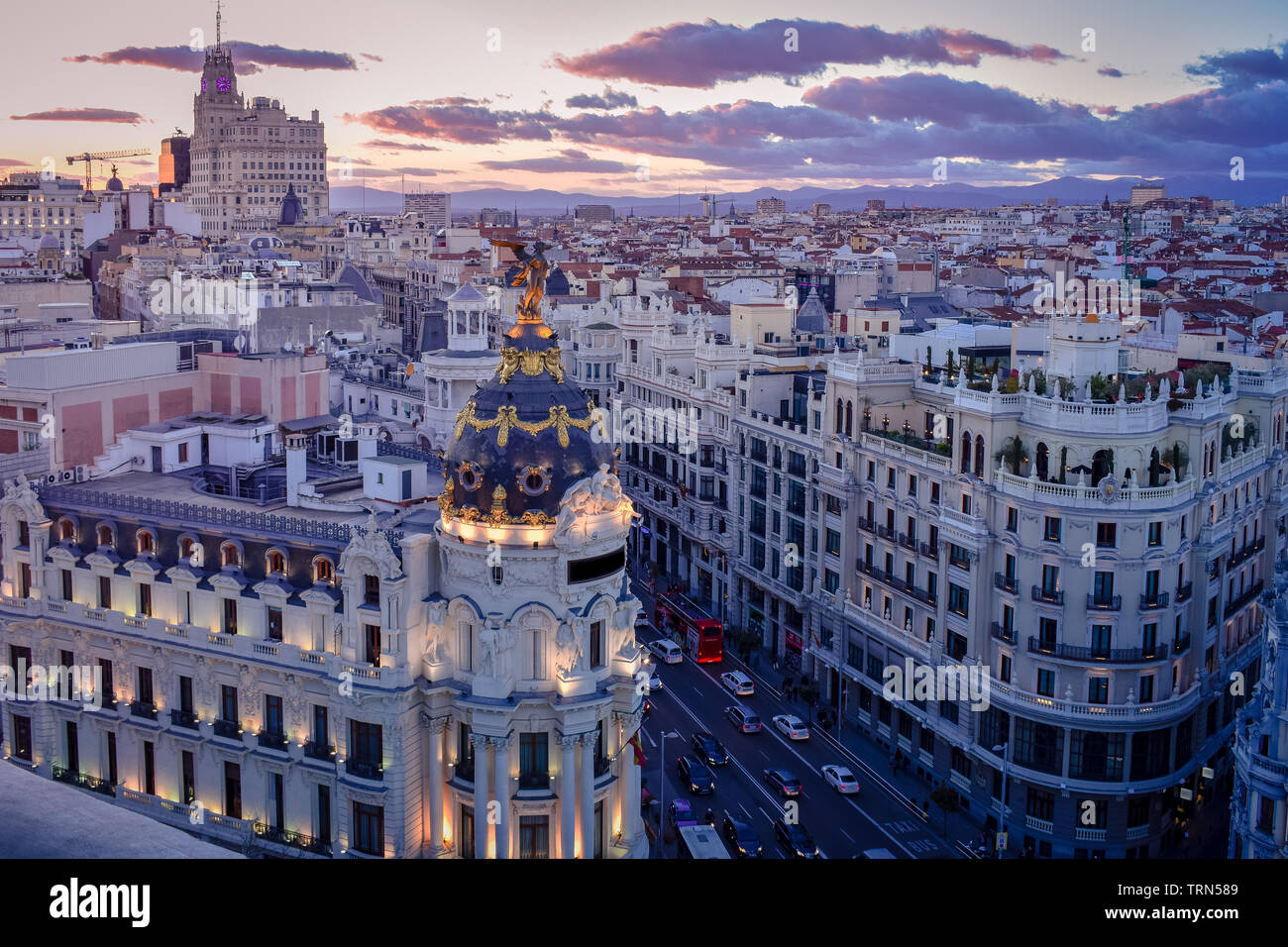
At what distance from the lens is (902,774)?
6212cm

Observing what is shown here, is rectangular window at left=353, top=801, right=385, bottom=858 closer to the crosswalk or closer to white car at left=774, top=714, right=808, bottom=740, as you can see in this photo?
the crosswalk

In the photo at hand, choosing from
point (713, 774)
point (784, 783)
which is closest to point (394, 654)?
point (784, 783)

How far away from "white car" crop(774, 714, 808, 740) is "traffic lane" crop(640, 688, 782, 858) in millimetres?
3382

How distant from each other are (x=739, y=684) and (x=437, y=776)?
28751 mm

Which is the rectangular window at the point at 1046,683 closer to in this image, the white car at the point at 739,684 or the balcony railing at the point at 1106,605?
the balcony railing at the point at 1106,605

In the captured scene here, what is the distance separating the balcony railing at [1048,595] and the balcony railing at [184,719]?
108 ft

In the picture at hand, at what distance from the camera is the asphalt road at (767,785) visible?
55.2 metres

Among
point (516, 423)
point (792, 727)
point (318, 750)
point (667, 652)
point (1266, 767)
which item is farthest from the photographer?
point (667, 652)

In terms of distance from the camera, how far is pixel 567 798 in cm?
4359

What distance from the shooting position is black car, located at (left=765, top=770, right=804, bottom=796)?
5794 centimetres

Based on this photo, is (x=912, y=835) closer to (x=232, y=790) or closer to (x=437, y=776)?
(x=437, y=776)

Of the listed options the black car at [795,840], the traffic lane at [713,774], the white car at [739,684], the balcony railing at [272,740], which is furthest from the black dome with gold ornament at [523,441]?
the white car at [739,684]

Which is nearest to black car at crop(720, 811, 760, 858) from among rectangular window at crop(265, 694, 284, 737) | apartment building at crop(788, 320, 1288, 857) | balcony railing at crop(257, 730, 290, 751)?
apartment building at crop(788, 320, 1288, 857)
